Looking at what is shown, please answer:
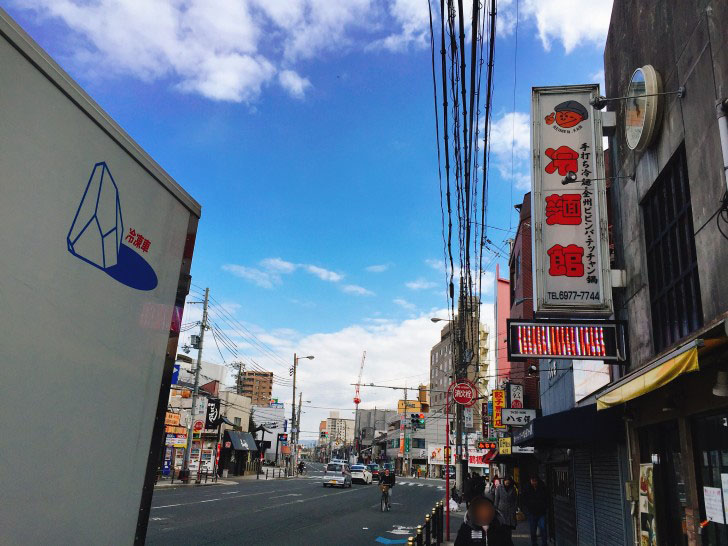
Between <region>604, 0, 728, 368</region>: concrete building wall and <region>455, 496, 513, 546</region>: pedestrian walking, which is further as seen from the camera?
<region>604, 0, 728, 368</region>: concrete building wall

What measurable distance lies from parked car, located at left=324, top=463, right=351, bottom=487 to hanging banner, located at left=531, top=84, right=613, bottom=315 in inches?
1389

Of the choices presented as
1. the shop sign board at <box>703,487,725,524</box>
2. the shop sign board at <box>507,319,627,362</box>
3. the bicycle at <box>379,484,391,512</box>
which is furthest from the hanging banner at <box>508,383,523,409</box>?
the shop sign board at <box>703,487,725,524</box>

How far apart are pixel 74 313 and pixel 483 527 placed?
14.3ft

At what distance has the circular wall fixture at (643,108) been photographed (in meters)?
8.12

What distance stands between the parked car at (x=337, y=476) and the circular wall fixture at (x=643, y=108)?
36.7 m

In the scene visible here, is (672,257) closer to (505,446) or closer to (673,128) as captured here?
(673,128)

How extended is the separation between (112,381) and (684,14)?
8.05 m

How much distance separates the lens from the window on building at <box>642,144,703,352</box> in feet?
24.4

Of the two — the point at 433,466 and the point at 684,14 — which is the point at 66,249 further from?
the point at 433,466

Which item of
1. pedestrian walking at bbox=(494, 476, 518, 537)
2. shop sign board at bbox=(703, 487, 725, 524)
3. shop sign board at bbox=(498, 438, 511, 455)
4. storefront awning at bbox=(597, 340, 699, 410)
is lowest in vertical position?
→ pedestrian walking at bbox=(494, 476, 518, 537)

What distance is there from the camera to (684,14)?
733 centimetres

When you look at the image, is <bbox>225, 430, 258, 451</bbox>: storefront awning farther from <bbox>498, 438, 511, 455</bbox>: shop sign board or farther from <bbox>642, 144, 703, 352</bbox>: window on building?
<bbox>642, 144, 703, 352</bbox>: window on building

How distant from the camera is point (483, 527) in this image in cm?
554

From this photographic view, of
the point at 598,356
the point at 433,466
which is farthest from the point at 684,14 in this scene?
the point at 433,466
